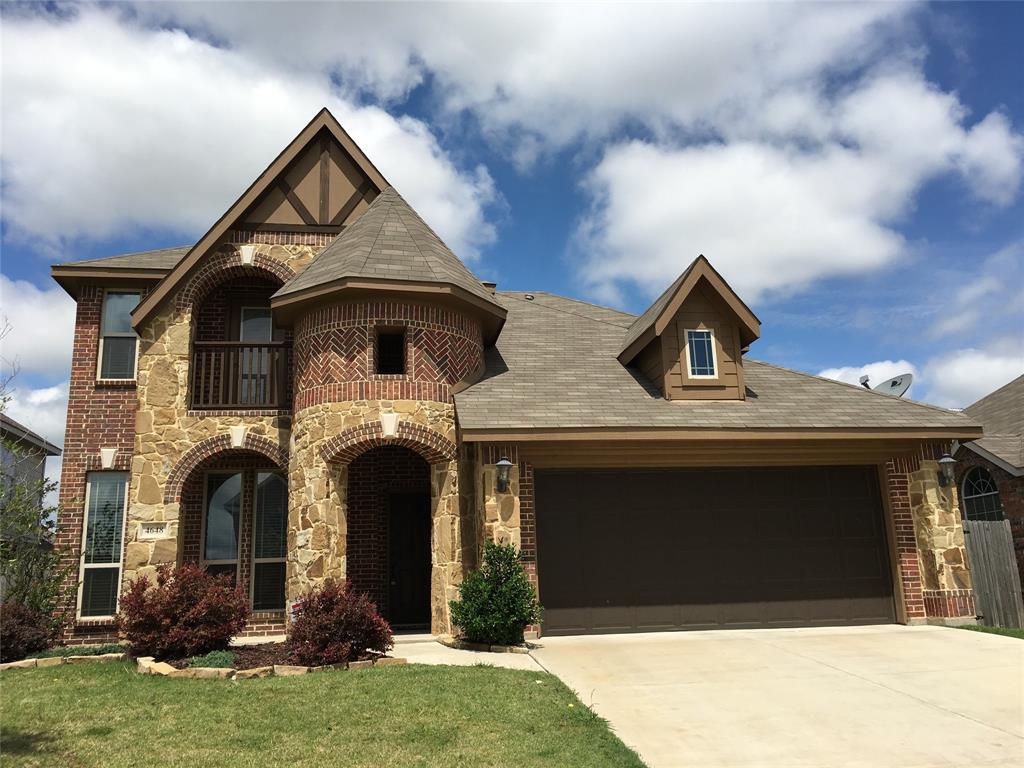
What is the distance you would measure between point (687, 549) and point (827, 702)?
5190 mm

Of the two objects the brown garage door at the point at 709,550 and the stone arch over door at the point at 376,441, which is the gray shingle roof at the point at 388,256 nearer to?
the stone arch over door at the point at 376,441

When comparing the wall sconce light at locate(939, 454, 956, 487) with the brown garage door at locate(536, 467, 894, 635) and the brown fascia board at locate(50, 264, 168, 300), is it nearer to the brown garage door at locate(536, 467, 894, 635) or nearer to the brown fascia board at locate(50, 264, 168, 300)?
the brown garage door at locate(536, 467, 894, 635)

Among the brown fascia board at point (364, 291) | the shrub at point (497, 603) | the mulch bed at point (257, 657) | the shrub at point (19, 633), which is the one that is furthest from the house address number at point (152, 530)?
the shrub at point (497, 603)

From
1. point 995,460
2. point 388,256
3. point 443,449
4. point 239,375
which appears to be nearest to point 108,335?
point 239,375

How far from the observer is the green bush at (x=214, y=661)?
8.81 metres

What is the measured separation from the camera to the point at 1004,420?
57.9ft

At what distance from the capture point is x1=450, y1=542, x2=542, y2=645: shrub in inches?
400

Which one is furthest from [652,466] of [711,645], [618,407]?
[711,645]

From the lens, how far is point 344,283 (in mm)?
11789

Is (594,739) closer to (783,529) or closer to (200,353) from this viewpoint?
(783,529)

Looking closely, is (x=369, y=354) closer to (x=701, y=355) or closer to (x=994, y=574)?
(x=701, y=355)

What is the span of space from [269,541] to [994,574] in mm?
12882

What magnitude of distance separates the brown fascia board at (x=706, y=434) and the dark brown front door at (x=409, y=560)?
3630 millimetres

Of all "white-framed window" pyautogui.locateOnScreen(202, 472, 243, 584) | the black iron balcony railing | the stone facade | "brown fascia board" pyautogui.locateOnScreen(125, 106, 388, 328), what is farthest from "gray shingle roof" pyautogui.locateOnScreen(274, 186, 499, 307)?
"white-framed window" pyautogui.locateOnScreen(202, 472, 243, 584)
